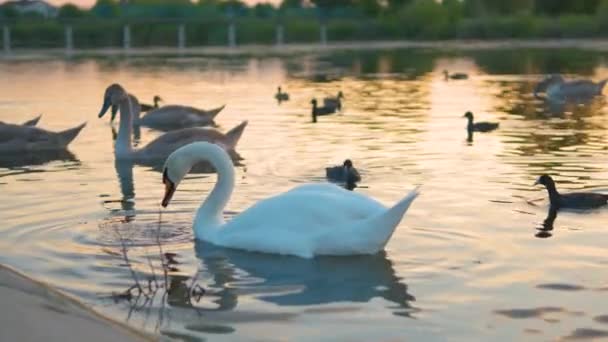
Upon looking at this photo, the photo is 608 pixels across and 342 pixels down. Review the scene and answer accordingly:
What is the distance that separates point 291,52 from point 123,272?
47867 mm

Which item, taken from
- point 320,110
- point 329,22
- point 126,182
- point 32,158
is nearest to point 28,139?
point 32,158

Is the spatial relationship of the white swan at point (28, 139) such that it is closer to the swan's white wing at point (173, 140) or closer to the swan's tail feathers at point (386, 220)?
the swan's white wing at point (173, 140)

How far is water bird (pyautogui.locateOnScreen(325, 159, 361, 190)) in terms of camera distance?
1177cm

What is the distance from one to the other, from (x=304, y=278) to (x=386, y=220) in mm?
663

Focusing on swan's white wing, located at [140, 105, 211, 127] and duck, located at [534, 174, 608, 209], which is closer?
duck, located at [534, 174, 608, 209]

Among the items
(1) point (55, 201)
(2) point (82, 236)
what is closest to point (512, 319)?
(2) point (82, 236)

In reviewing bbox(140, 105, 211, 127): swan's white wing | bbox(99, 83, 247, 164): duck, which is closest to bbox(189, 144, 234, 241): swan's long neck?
bbox(99, 83, 247, 164): duck

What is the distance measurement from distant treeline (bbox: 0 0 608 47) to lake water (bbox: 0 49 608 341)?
44421 millimetres

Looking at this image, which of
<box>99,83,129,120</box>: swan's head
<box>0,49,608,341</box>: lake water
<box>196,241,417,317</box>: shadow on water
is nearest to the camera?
<box>0,49,608,341</box>: lake water

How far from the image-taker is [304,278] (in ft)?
25.5

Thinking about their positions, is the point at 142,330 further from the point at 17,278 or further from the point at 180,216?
the point at 180,216

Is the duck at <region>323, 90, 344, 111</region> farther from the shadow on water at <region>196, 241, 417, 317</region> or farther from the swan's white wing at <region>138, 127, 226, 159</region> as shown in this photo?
the shadow on water at <region>196, 241, 417, 317</region>

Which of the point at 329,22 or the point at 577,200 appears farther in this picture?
the point at 329,22

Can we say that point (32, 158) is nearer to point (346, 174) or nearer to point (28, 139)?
point (28, 139)
